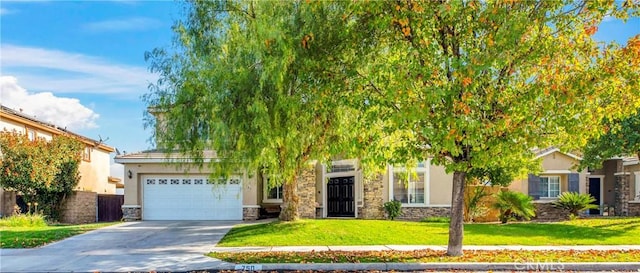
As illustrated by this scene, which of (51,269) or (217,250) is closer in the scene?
(51,269)

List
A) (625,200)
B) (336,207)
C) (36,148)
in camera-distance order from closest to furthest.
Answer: (36,148) → (336,207) → (625,200)

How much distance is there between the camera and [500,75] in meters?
10.5

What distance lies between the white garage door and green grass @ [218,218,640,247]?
5967 mm

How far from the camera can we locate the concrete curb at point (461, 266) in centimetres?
1015

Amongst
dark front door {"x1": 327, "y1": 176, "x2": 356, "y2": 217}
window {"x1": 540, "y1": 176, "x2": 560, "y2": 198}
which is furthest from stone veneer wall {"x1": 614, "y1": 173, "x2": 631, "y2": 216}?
dark front door {"x1": 327, "y1": 176, "x2": 356, "y2": 217}

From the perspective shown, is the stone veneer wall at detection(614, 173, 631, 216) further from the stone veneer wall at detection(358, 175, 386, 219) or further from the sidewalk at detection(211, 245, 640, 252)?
the sidewalk at detection(211, 245, 640, 252)

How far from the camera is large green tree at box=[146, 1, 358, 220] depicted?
11.5 m

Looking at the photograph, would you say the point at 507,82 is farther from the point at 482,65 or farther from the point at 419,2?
the point at 419,2

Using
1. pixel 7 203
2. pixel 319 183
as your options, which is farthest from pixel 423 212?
pixel 7 203

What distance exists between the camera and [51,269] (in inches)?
394

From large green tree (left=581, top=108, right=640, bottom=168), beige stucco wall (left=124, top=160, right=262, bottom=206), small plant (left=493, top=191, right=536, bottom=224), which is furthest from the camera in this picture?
beige stucco wall (left=124, top=160, right=262, bottom=206)

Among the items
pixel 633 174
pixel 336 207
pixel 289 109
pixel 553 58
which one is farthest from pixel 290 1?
pixel 633 174

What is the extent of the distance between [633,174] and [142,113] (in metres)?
23.5

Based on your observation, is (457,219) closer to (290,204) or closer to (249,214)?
(290,204)
